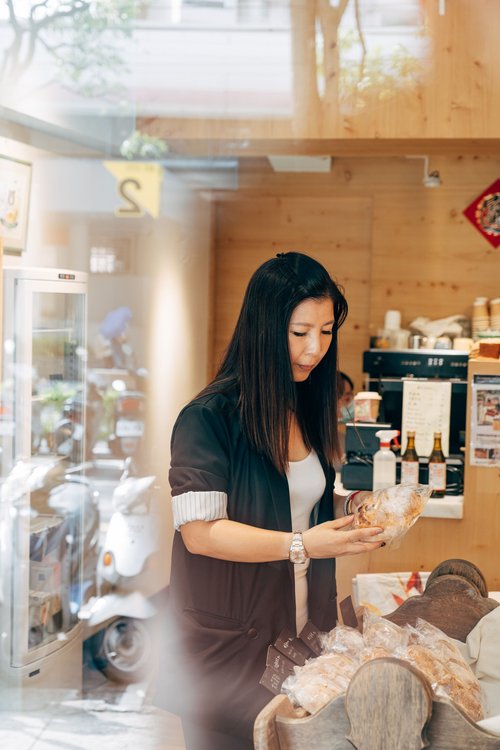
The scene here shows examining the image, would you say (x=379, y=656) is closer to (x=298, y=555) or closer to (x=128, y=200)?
(x=298, y=555)

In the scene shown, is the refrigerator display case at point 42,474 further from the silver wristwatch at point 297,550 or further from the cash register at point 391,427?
the silver wristwatch at point 297,550

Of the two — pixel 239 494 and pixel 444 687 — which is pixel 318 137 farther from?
pixel 444 687

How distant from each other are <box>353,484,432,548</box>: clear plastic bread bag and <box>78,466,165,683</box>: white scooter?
2408 millimetres

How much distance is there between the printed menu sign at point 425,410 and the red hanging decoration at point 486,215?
2.12 meters

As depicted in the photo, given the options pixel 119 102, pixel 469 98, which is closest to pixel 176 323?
pixel 119 102

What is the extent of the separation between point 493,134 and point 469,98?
0.57 feet

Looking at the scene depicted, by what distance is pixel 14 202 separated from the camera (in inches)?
136

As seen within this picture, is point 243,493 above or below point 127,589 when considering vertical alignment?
above

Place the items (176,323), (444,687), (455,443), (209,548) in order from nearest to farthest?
(444,687), (209,548), (455,443), (176,323)

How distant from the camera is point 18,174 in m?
3.48

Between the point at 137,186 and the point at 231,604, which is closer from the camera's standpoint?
the point at 231,604

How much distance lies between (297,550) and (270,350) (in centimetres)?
37

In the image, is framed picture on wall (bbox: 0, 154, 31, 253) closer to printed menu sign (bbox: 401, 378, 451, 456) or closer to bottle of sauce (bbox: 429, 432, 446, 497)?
printed menu sign (bbox: 401, 378, 451, 456)

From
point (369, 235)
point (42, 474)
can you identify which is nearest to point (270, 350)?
point (42, 474)
